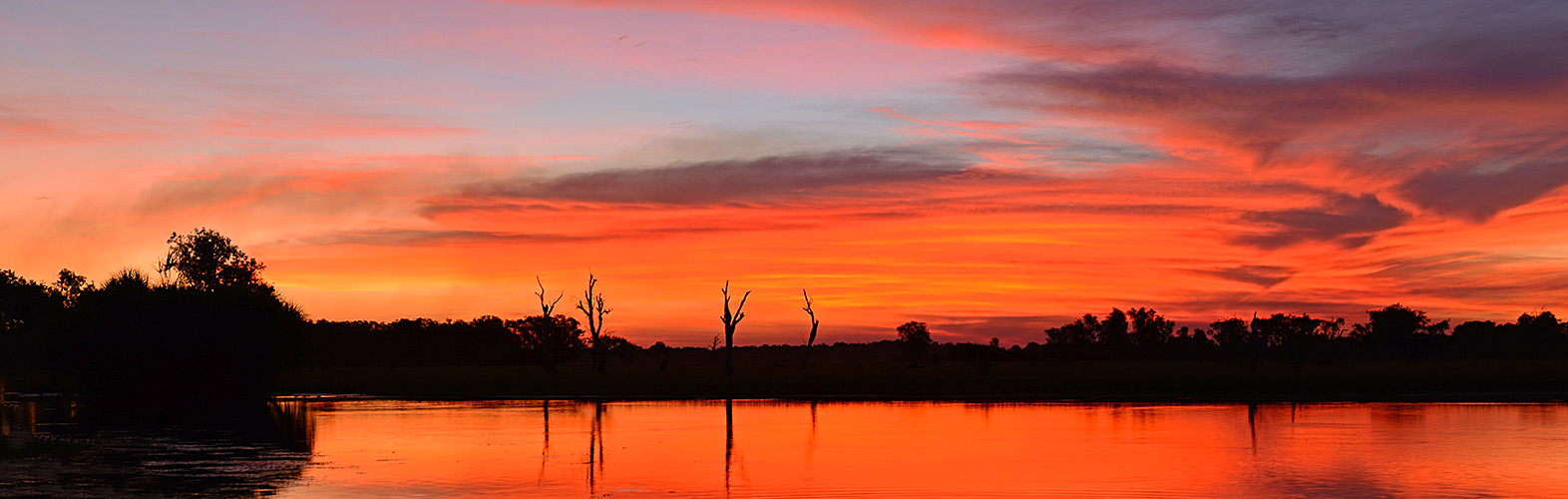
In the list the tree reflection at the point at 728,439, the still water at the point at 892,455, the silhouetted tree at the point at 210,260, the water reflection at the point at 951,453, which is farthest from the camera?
the silhouetted tree at the point at 210,260

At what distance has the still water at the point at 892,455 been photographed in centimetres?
2481

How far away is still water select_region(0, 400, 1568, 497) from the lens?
81.4 ft

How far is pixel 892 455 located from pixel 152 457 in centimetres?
1833

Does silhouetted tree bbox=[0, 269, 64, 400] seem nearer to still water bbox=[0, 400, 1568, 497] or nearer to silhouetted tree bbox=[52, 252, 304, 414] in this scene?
silhouetted tree bbox=[52, 252, 304, 414]

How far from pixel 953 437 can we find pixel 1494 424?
62.8ft

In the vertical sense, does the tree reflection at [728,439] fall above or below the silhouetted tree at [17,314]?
below

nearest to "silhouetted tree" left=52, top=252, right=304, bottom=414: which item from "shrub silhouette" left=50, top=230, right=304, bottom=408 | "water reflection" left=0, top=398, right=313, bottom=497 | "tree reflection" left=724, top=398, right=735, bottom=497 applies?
"shrub silhouette" left=50, top=230, right=304, bottom=408

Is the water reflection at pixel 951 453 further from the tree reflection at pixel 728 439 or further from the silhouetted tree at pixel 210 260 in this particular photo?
the silhouetted tree at pixel 210 260

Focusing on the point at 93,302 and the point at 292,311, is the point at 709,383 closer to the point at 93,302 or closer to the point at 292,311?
the point at 292,311

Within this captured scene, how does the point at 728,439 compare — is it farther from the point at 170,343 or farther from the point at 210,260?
the point at 210,260

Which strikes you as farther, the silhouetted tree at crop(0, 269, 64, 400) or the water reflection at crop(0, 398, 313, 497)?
the silhouetted tree at crop(0, 269, 64, 400)

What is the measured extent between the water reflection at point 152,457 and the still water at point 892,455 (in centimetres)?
15

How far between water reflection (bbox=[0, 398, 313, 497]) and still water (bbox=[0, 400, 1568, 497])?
0.15 meters

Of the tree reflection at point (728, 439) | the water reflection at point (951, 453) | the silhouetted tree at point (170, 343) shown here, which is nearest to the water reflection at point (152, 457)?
the water reflection at point (951, 453)
